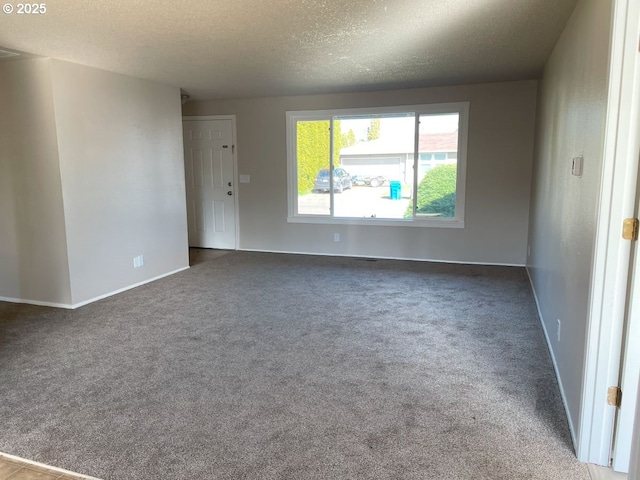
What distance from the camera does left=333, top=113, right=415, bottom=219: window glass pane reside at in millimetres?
6094

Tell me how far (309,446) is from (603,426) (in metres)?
1.33

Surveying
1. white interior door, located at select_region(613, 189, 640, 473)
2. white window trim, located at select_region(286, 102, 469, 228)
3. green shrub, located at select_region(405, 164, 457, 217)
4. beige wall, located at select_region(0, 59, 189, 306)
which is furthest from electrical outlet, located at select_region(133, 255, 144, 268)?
white interior door, located at select_region(613, 189, 640, 473)

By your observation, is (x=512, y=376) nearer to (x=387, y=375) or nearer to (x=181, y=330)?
(x=387, y=375)

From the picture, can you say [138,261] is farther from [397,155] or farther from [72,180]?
[397,155]

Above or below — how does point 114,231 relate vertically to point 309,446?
above

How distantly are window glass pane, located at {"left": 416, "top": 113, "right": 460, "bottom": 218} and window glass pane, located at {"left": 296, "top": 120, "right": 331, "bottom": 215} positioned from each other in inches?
54.8

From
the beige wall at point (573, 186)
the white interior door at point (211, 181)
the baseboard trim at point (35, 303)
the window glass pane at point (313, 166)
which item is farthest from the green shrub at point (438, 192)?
the baseboard trim at point (35, 303)

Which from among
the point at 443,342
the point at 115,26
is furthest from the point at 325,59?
the point at 443,342

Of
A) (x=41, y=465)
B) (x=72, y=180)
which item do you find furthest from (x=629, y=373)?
(x=72, y=180)

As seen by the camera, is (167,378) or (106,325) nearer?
(167,378)

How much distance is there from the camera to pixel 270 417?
2340 mm

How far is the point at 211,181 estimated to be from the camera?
23.0 feet

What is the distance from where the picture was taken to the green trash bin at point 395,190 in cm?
620

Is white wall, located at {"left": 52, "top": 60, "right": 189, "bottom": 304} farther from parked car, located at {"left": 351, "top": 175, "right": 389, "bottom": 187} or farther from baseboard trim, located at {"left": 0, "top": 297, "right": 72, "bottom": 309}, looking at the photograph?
parked car, located at {"left": 351, "top": 175, "right": 389, "bottom": 187}
